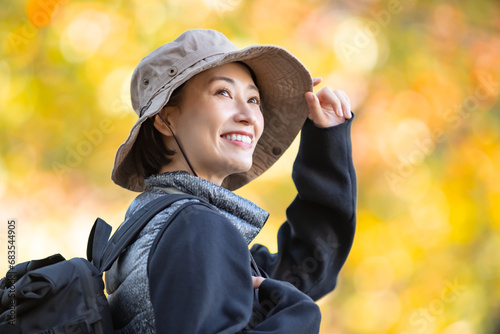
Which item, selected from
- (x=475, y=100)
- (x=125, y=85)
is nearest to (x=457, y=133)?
(x=475, y=100)

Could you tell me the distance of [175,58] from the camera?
1296 millimetres

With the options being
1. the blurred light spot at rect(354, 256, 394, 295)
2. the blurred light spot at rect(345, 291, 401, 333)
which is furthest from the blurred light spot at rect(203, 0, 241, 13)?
the blurred light spot at rect(345, 291, 401, 333)

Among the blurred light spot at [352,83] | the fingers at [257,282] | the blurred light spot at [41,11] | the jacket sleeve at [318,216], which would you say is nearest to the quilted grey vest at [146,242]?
the fingers at [257,282]

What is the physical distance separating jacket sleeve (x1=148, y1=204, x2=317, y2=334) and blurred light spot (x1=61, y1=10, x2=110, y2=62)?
2.97 m

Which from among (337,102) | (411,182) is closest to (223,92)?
(337,102)

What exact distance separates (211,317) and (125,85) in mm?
2922

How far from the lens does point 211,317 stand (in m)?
0.95

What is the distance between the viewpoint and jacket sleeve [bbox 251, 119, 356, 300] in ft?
4.70

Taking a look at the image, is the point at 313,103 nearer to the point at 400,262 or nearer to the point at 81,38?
the point at 81,38

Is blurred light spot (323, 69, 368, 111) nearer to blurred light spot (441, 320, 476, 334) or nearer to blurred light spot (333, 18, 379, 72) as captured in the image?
blurred light spot (333, 18, 379, 72)

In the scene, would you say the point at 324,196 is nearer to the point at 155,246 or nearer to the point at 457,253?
the point at 155,246

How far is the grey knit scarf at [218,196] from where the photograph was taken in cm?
121

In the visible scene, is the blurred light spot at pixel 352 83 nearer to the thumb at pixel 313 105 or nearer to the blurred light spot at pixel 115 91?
the blurred light spot at pixel 115 91

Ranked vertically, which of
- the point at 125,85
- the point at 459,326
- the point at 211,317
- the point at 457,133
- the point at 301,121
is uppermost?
the point at 125,85
